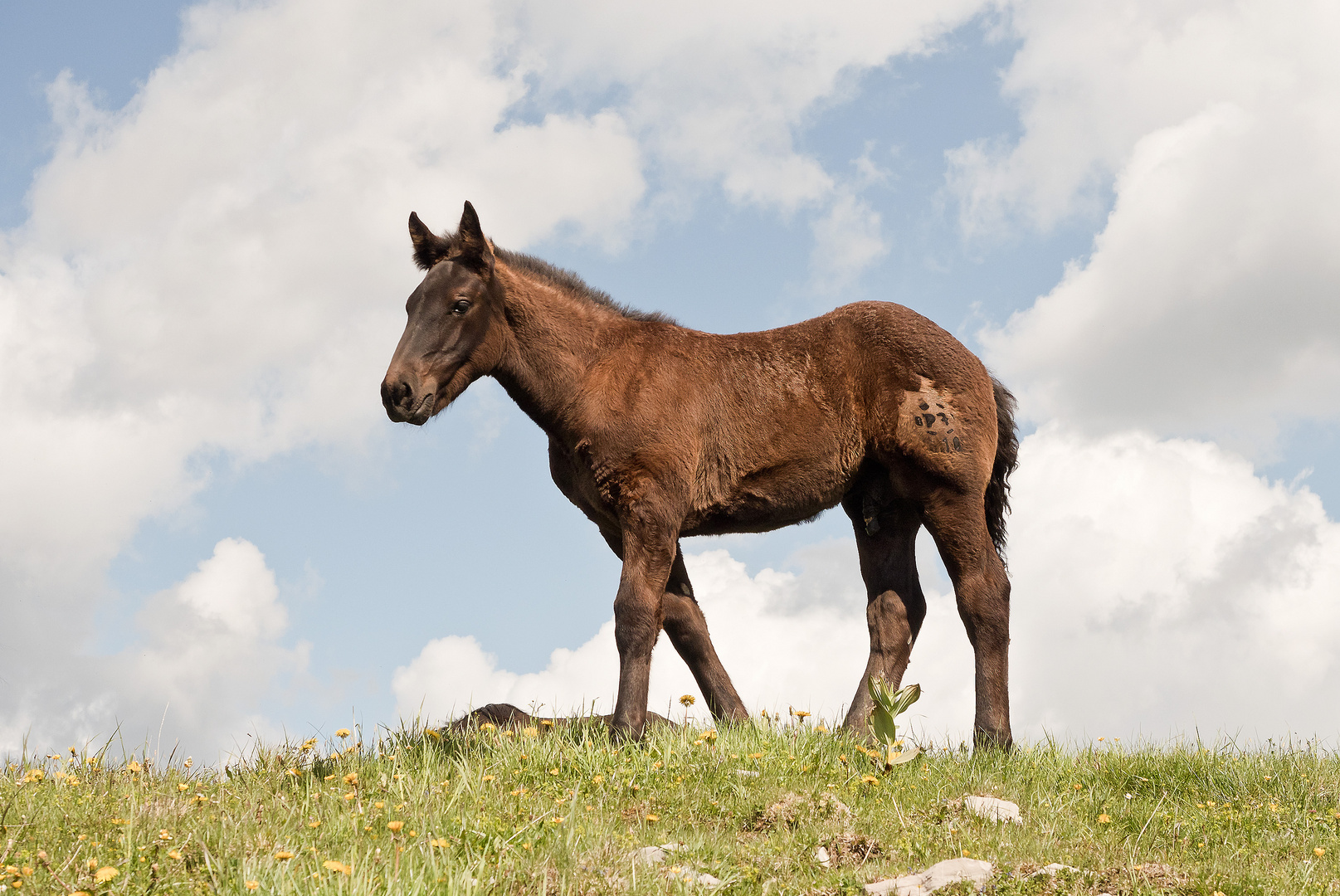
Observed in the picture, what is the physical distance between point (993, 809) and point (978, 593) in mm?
2700

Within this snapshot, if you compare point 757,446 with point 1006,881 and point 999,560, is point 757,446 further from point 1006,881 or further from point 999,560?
point 1006,881

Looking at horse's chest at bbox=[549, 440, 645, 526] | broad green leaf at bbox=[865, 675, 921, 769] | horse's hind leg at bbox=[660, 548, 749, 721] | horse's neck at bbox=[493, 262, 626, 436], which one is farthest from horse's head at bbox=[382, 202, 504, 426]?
broad green leaf at bbox=[865, 675, 921, 769]

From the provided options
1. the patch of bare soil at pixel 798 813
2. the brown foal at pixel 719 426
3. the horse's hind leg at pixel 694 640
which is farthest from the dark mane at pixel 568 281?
the patch of bare soil at pixel 798 813

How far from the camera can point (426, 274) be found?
7922mm

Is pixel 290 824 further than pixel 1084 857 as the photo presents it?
No

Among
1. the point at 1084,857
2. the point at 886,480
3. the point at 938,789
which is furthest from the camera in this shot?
the point at 886,480

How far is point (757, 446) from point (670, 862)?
3904 millimetres

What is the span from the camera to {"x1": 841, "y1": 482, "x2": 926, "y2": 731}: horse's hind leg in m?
8.60

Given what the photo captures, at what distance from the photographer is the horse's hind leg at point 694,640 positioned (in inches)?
331

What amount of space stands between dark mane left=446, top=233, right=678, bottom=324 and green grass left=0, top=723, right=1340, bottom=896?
3450 millimetres

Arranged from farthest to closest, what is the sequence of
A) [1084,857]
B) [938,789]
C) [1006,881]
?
[938,789]
[1084,857]
[1006,881]

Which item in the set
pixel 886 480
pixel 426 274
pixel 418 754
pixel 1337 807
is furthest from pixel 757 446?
pixel 1337 807

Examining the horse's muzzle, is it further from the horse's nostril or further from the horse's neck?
the horse's neck

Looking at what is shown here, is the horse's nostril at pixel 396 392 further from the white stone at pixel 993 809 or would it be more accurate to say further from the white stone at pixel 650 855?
the white stone at pixel 993 809
